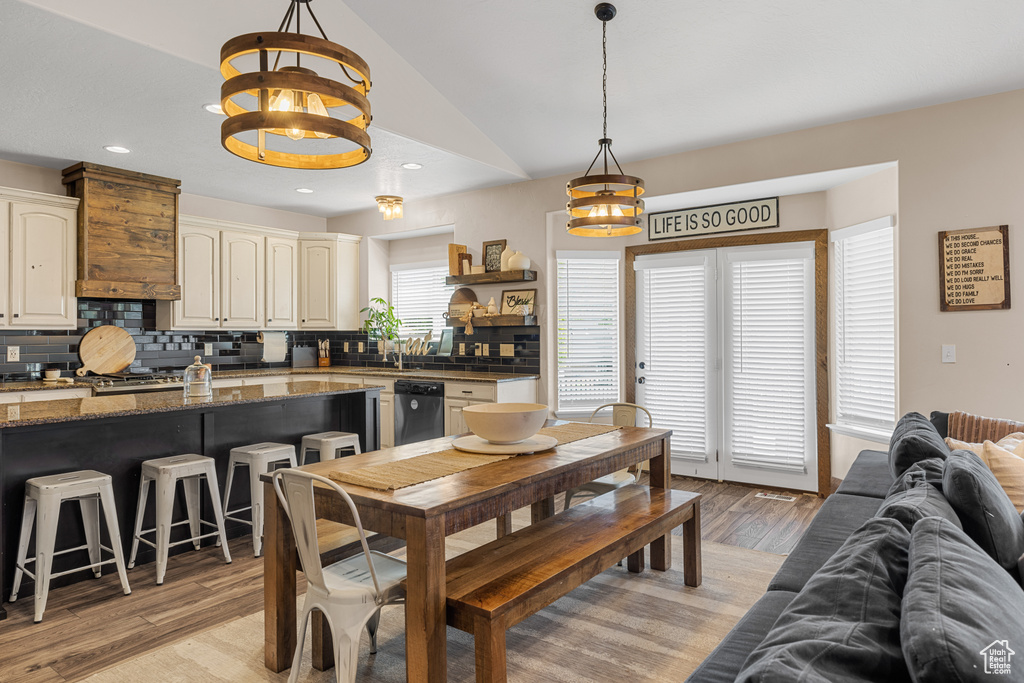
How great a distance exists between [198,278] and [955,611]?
6047mm

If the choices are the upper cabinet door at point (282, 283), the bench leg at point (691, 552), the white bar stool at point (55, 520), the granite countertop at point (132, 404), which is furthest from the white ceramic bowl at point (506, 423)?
the upper cabinet door at point (282, 283)

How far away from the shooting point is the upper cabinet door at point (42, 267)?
4.52m

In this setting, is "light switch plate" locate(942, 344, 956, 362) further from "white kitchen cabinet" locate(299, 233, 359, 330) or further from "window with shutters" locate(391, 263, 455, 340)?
"white kitchen cabinet" locate(299, 233, 359, 330)

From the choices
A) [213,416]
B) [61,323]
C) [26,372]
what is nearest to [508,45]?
[213,416]

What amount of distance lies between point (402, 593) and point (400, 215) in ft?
15.4

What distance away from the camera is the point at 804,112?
13.1ft

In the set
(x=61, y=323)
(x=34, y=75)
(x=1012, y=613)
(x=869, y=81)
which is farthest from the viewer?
(x=61, y=323)

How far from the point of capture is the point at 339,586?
77.7 inches

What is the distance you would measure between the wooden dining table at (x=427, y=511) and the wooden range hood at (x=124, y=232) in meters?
3.60

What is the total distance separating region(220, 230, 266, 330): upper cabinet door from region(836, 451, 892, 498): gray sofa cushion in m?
5.37

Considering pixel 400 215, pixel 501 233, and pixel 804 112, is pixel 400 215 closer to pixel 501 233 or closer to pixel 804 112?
pixel 501 233

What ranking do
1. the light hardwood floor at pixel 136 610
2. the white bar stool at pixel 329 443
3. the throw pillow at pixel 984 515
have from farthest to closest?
the white bar stool at pixel 329 443
the light hardwood floor at pixel 136 610
the throw pillow at pixel 984 515

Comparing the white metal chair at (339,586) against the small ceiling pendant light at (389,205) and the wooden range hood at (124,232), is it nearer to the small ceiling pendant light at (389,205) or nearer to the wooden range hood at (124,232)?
the wooden range hood at (124,232)

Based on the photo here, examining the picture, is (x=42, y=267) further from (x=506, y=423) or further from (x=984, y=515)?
(x=984, y=515)
